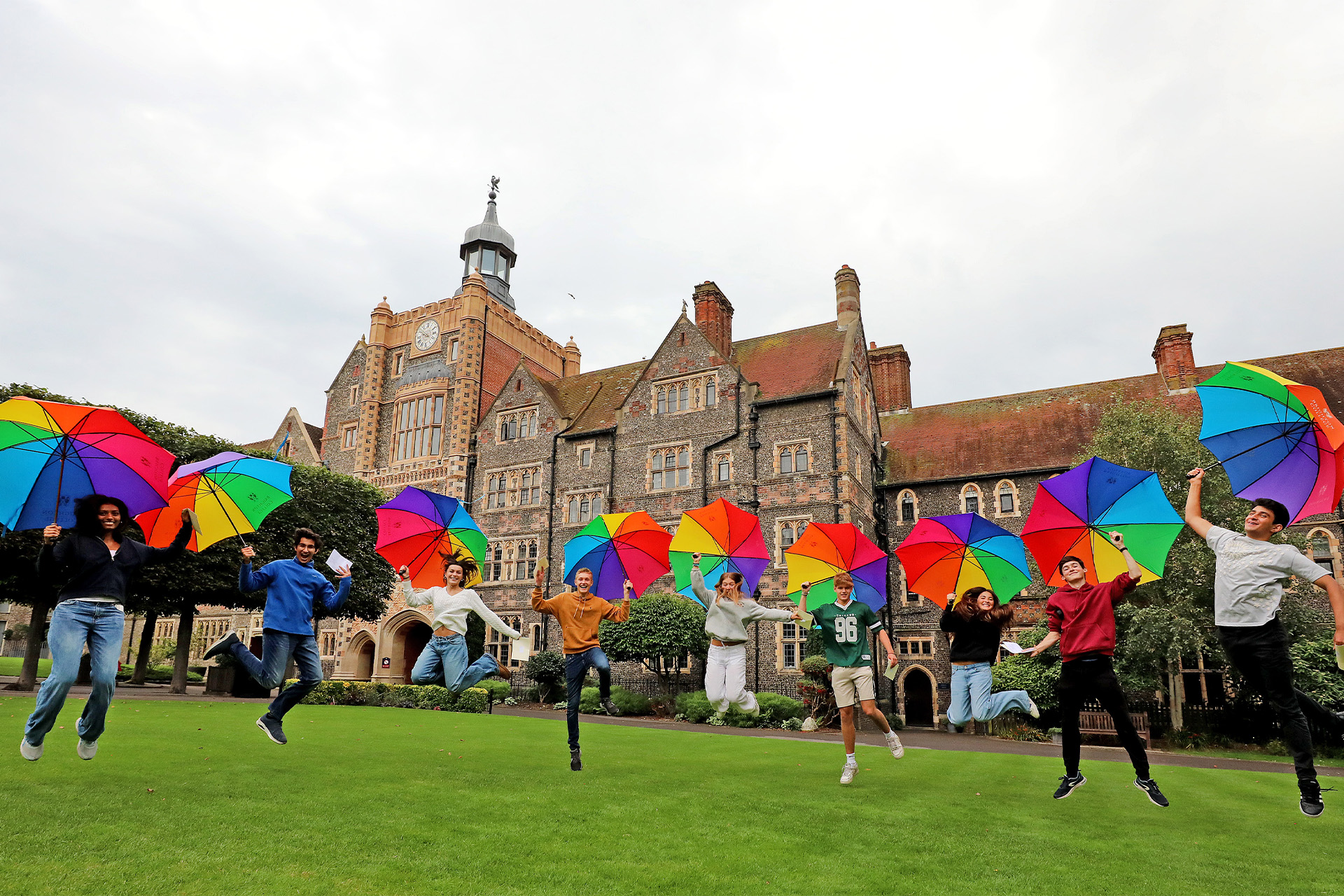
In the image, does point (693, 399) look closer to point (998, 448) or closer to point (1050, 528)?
point (998, 448)

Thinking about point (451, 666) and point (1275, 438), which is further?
point (451, 666)

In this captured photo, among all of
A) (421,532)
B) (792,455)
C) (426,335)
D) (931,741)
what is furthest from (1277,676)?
(426,335)

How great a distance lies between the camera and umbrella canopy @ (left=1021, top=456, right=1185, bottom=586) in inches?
373

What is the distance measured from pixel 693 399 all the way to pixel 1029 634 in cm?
1590

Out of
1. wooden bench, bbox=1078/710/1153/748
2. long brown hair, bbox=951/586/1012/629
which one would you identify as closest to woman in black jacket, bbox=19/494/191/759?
long brown hair, bbox=951/586/1012/629

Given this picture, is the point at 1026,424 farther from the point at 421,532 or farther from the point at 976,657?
the point at 421,532

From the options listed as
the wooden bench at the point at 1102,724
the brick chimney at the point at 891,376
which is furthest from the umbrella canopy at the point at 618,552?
the brick chimney at the point at 891,376

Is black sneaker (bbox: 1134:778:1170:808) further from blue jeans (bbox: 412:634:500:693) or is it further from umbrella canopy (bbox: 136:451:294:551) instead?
umbrella canopy (bbox: 136:451:294:551)

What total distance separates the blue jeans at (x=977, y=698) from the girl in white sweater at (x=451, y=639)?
529 cm

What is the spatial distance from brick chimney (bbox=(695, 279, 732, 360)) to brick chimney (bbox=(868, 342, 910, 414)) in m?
8.22

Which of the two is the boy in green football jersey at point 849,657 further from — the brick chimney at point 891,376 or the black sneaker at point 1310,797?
the brick chimney at point 891,376

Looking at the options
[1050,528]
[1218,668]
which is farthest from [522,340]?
[1050,528]

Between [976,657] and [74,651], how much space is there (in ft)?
29.6

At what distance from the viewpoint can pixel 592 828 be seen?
6.27m
